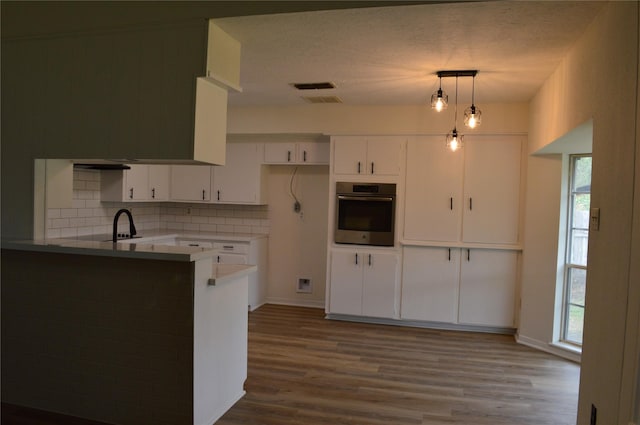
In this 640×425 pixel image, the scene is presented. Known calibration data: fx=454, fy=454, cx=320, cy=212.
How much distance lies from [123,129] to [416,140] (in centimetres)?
318

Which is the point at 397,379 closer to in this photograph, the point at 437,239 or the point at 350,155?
the point at 437,239

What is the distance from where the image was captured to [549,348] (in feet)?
14.2

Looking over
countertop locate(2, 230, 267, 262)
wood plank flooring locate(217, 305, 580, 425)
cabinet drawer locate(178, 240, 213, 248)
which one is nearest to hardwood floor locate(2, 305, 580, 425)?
wood plank flooring locate(217, 305, 580, 425)

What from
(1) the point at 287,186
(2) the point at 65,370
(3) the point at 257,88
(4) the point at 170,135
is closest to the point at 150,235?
(1) the point at 287,186

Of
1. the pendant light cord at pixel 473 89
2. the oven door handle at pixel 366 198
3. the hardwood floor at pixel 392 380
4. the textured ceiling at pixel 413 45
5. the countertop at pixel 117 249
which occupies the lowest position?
the hardwood floor at pixel 392 380

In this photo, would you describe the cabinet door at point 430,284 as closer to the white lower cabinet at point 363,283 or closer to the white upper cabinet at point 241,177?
the white lower cabinet at point 363,283

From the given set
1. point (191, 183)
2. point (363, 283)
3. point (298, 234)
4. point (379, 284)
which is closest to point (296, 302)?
point (298, 234)

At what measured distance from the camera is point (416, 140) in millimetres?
5020

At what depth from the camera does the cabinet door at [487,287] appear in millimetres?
4840

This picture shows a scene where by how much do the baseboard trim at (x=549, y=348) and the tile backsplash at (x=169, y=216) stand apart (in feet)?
10.9

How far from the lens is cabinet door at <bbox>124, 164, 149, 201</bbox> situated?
5254 mm

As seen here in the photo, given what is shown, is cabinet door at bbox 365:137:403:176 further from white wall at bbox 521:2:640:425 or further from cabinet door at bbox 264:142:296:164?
white wall at bbox 521:2:640:425

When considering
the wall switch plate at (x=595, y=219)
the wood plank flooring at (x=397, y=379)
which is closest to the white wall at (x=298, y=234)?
the wood plank flooring at (x=397, y=379)

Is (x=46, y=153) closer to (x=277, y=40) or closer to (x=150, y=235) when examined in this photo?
(x=277, y=40)
